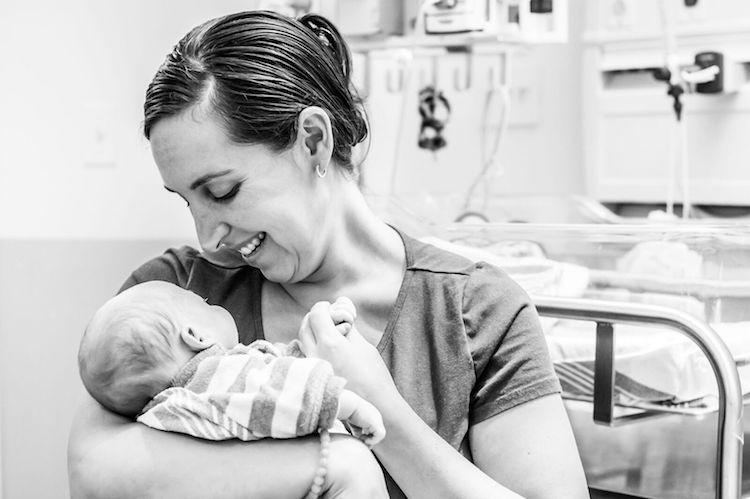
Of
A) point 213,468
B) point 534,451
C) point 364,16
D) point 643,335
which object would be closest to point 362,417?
point 213,468

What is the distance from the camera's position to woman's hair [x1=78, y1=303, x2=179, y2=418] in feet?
4.12

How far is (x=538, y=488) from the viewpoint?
138 centimetres

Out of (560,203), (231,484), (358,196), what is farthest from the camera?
(560,203)

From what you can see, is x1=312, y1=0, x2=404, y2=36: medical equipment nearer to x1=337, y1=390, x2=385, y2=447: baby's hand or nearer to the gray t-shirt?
the gray t-shirt

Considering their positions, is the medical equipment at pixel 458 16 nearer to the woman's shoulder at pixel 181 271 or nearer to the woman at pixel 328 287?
the woman at pixel 328 287

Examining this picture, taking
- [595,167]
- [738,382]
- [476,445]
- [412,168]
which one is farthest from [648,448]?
[412,168]

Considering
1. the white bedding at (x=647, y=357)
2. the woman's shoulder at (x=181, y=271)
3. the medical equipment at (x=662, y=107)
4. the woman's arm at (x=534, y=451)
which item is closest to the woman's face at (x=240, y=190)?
the woman's shoulder at (x=181, y=271)

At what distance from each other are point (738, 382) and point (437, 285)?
1.46 ft

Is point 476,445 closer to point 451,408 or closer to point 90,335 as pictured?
point 451,408

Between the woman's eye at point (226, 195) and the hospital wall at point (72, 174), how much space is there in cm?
148

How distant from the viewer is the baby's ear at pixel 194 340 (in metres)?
1.30

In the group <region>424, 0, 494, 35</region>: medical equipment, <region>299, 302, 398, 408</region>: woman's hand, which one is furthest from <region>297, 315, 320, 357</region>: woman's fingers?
<region>424, 0, 494, 35</region>: medical equipment

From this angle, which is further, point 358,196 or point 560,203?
point 560,203

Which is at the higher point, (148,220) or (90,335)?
(90,335)
